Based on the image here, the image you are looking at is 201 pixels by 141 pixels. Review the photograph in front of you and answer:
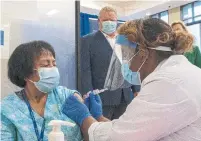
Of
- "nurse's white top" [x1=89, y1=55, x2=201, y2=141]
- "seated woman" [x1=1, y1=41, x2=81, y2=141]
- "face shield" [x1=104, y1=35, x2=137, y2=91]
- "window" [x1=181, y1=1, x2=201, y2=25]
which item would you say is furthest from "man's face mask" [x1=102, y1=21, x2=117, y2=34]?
"window" [x1=181, y1=1, x2=201, y2=25]

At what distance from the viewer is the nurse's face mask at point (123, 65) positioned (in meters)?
1.09

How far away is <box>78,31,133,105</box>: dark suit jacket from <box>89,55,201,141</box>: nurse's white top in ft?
1.98

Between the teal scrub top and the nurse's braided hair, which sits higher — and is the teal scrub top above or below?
below

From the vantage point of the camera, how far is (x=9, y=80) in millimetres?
1301

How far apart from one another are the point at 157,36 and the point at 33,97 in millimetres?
580

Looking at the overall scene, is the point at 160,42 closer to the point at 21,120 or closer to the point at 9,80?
the point at 21,120

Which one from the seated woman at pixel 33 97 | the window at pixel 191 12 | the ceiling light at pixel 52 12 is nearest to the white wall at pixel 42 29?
the ceiling light at pixel 52 12

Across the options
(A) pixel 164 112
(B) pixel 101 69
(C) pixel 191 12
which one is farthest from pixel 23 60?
(C) pixel 191 12

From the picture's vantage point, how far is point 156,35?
39.6 inches

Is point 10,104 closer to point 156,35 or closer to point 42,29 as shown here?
point 42,29

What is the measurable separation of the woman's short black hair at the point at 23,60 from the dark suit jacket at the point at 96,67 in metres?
0.38

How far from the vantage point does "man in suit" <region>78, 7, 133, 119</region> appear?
1.54 m

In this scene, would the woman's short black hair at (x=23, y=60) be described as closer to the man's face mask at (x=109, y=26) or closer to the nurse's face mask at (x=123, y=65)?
the nurse's face mask at (x=123, y=65)

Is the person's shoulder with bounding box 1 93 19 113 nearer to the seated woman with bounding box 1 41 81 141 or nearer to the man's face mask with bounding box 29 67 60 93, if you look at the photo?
the seated woman with bounding box 1 41 81 141
